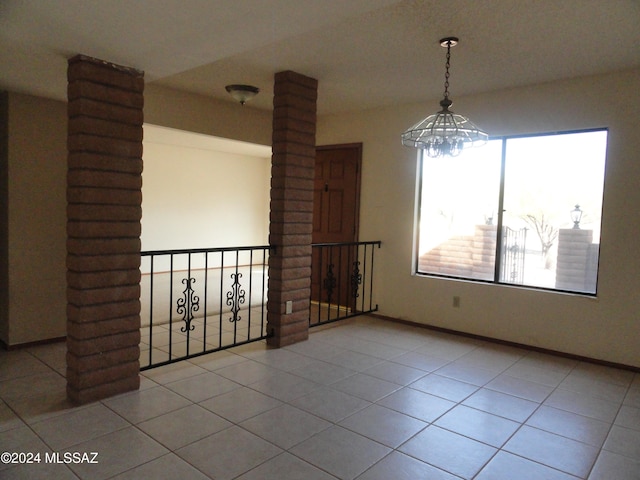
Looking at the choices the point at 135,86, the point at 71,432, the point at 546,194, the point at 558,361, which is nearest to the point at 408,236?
the point at 546,194

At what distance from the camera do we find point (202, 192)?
877cm

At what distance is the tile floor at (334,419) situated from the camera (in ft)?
7.03

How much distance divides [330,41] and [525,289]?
281 centimetres

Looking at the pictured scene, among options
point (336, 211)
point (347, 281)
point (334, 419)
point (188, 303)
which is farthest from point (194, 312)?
point (334, 419)

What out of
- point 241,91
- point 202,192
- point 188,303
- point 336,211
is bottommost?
point 188,303

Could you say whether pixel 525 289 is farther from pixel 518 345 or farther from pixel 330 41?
pixel 330 41

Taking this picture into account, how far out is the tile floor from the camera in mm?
2143

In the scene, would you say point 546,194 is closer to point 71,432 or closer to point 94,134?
point 94,134

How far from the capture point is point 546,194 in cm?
411

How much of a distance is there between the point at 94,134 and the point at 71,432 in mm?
1685

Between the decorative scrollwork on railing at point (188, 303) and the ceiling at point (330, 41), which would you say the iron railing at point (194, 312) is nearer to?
the decorative scrollwork on railing at point (188, 303)

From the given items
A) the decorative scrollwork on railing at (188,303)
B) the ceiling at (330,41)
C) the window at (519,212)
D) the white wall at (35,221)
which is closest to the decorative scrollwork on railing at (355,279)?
the window at (519,212)

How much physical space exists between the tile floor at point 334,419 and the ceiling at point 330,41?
2101mm

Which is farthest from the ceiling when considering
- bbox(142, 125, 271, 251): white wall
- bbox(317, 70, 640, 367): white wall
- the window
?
bbox(142, 125, 271, 251): white wall
